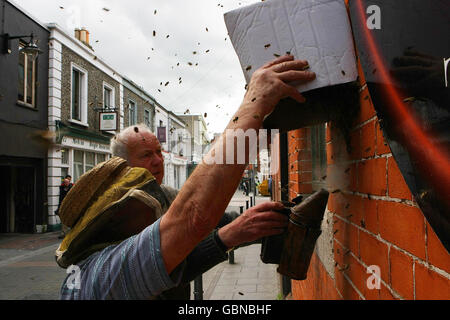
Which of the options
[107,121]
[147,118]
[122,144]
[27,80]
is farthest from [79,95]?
[122,144]

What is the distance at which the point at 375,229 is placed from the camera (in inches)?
44.0

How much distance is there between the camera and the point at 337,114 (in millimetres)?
1438

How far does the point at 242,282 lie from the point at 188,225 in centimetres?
544

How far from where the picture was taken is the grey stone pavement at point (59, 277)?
5.50 m

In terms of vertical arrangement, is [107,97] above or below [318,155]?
above

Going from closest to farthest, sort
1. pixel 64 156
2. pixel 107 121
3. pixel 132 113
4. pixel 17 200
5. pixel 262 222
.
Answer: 1. pixel 262 222
2. pixel 17 200
3. pixel 64 156
4. pixel 107 121
5. pixel 132 113

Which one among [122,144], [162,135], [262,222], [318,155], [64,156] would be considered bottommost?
[262,222]

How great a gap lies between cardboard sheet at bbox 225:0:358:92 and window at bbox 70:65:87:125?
1500cm

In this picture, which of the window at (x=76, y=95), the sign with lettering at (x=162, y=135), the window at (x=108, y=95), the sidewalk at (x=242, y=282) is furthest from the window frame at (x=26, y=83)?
the sign with lettering at (x=162, y=135)

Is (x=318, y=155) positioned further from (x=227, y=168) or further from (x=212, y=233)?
(x=227, y=168)

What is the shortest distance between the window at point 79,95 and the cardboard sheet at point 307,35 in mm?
15001

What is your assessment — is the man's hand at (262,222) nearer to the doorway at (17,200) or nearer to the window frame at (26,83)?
the window frame at (26,83)
